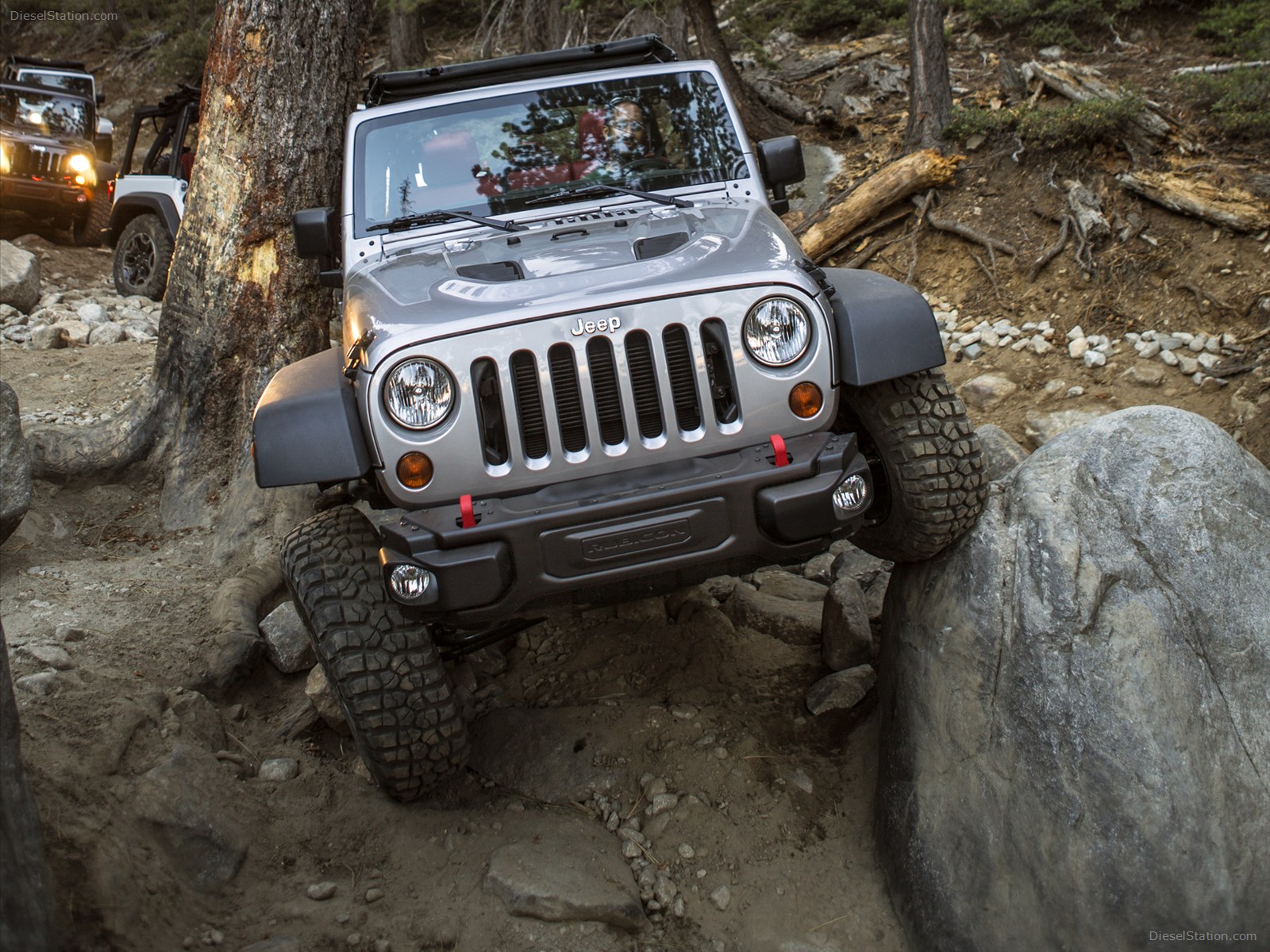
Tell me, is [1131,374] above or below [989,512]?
below

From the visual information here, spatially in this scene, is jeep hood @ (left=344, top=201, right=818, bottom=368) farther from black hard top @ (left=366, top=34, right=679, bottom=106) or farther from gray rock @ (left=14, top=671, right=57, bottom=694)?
gray rock @ (left=14, top=671, right=57, bottom=694)

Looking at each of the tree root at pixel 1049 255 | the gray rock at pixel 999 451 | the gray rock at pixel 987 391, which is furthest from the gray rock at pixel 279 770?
the tree root at pixel 1049 255

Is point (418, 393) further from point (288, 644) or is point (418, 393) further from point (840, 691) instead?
point (840, 691)

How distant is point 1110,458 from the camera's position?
339 centimetres

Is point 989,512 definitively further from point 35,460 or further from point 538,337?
point 35,460

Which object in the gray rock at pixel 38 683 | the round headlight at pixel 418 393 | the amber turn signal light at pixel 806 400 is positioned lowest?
Answer: the gray rock at pixel 38 683

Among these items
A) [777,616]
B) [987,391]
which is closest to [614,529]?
[777,616]

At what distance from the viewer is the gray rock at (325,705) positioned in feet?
12.6

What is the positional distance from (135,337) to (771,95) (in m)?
6.87

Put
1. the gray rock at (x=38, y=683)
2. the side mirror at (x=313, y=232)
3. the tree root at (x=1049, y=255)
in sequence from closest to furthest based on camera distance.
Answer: the gray rock at (x=38, y=683), the side mirror at (x=313, y=232), the tree root at (x=1049, y=255)

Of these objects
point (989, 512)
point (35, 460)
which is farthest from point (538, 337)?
point (35, 460)

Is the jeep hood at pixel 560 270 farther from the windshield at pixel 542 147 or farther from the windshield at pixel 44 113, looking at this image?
the windshield at pixel 44 113

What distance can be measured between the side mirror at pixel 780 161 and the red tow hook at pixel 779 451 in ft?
5.00

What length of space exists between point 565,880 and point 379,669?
86 cm
